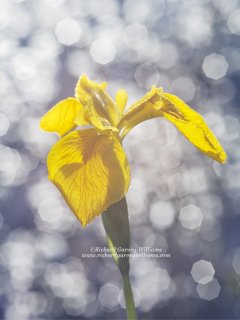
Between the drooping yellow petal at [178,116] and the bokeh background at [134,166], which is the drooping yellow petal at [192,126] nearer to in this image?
the drooping yellow petal at [178,116]

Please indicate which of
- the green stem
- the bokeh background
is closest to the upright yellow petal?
the green stem

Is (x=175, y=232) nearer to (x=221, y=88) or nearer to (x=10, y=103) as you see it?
(x=221, y=88)

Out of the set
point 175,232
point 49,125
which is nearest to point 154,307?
point 175,232

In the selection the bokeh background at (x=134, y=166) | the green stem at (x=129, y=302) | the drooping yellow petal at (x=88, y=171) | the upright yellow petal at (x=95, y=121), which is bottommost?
the bokeh background at (x=134, y=166)

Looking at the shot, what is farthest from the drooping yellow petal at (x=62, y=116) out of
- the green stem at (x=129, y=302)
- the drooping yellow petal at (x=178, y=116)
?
the green stem at (x=129, y=302)

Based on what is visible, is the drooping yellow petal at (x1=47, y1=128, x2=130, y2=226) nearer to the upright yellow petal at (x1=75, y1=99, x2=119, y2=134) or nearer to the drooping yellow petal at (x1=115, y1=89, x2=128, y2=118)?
the upright yellow petal at (x1=75, y1=99, x2=119, y2=134)

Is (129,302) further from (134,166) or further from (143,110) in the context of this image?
(134,166)

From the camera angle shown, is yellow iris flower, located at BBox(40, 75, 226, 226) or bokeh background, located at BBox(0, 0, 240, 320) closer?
yellow iris flower, located at BBox(40, 75, 226, 226)
